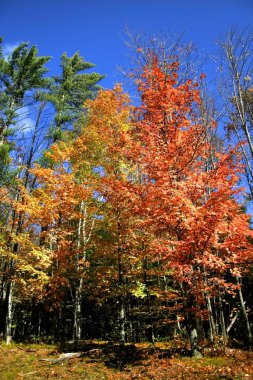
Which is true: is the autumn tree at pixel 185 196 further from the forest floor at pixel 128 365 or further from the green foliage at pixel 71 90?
the green foliage at pixel 71 90

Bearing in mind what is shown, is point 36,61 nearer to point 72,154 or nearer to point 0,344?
point 72,154

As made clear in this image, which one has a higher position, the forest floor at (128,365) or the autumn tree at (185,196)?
the autumn tree at (185,196)

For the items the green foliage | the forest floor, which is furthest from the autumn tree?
the green foliage

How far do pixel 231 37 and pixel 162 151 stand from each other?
226 inches

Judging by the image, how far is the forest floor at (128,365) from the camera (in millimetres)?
7678

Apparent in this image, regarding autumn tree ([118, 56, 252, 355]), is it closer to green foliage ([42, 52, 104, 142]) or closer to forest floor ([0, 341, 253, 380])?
forest floor ([0, 341, 253, 380])

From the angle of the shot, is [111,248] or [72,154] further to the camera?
[72,154]

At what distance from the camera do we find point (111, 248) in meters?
12.4

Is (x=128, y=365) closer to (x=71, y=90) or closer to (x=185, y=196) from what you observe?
(x=185, y=196)

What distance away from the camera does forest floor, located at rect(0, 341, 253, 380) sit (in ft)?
25.2

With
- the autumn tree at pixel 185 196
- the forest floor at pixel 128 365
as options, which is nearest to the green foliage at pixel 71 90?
the autumn tree at pixel 185 196

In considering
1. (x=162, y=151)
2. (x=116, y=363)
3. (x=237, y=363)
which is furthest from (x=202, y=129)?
(x=116, y=363)

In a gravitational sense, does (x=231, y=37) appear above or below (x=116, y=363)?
above

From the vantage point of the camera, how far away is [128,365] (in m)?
8.98
